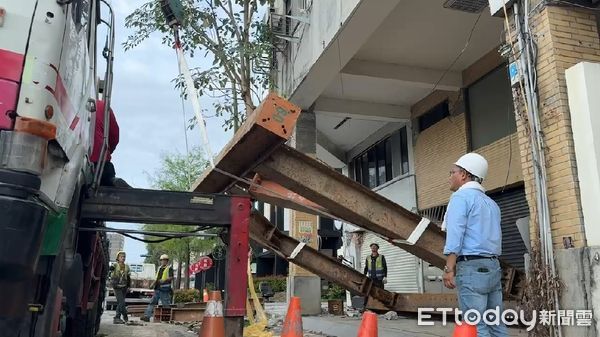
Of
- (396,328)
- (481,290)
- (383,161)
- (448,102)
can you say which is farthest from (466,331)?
(383,161)

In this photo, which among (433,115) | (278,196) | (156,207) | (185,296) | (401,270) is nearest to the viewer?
(156,207)

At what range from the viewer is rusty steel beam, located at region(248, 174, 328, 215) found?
6166 mm

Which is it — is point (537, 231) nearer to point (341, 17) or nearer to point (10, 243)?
point (10, 243)

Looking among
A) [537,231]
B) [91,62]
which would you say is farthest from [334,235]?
[91,62]

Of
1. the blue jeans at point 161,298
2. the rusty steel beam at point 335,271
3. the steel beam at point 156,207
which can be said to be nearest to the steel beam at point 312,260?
the rusty steel beam at point 335,271

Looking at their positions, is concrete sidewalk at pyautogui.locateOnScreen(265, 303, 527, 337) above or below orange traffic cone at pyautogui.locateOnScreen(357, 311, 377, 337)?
below

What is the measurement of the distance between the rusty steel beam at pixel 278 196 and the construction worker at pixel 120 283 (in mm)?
7931

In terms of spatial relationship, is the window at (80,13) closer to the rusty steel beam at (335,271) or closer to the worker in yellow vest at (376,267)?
the rusty steel beam at (335,271)

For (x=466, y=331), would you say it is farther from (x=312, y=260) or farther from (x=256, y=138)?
(x=312, y=260)

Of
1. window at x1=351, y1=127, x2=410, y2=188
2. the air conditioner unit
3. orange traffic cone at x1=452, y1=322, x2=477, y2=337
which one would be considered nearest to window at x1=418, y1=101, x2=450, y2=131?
window at x1=351, y1=127, x2=410, y2=188

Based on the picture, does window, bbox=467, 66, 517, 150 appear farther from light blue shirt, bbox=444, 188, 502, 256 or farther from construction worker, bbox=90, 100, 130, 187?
construction worker, bbox=90, 100, 130, 187

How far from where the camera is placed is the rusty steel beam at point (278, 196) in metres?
6.17

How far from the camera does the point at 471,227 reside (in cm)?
425

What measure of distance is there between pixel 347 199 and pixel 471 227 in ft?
6.95
